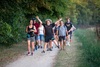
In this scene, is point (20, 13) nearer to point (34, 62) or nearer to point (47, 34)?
point (47, 34)

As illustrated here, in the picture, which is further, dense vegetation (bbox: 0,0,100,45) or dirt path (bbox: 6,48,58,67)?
dense vegetation (bbox: 0,0,100,45)

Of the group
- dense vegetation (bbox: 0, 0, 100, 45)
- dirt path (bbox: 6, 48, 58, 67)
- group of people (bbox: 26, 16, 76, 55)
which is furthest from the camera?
group of people (bbox: 26, 16, 76, 55)

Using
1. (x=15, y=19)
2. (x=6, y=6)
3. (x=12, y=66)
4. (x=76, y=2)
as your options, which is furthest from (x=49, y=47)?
(x=76, y=2)

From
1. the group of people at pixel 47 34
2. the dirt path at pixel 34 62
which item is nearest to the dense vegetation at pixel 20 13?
the group of people at pixel 47 34

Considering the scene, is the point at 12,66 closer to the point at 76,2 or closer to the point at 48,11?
the point at 48,11

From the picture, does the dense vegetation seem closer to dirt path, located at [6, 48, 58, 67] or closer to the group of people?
the group of people

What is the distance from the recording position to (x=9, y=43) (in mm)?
20828

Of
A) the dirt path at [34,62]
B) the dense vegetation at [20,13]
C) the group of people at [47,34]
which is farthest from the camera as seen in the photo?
the group of people at [47,34]

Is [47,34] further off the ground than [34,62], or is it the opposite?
[47,34]

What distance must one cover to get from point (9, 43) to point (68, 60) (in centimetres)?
734

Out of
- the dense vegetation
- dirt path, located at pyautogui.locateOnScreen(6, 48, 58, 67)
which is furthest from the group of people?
dirt path, located at pyautogui.locateOnScreen(6, 48, 58, 67)

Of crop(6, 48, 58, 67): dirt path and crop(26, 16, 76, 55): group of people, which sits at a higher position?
crop(26, 16, 76, 55): group of people

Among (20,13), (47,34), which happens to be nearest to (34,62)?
(47,34)

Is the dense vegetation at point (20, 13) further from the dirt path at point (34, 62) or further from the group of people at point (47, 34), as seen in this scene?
the dirt path at point (34, 62)
